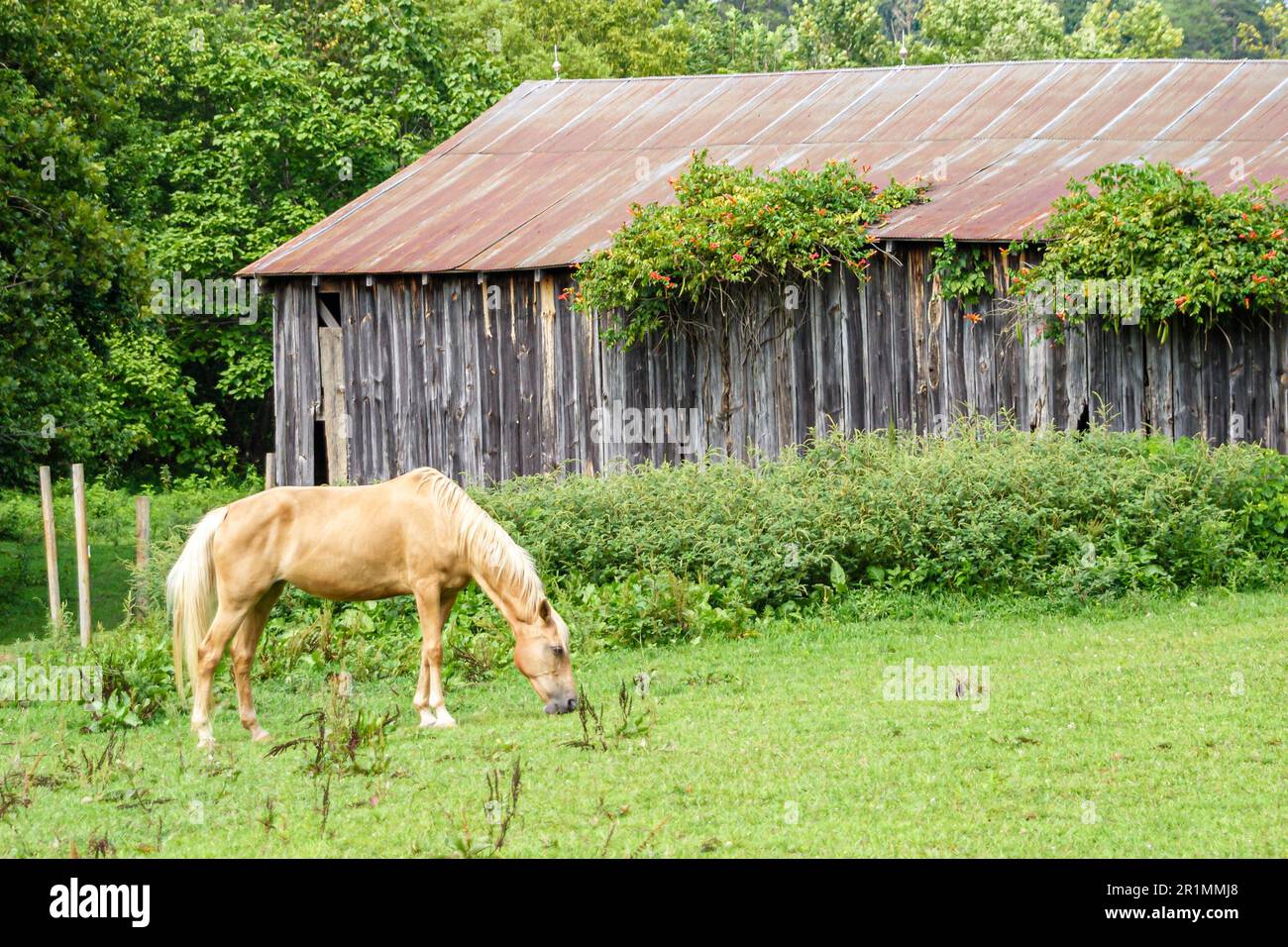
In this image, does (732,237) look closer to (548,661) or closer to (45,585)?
(548,661)

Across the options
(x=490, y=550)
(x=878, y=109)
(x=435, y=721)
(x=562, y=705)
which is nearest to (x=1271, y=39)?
(x=878, y=109)

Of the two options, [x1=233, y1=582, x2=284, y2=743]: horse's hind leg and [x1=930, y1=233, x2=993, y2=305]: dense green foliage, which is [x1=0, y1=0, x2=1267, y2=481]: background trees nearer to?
[x1=233, y1=582, x2=284, y2=743]: horse's hind leg

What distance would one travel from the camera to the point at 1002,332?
1695 centimetres

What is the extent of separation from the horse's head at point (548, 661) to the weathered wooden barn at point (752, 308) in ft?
26.5

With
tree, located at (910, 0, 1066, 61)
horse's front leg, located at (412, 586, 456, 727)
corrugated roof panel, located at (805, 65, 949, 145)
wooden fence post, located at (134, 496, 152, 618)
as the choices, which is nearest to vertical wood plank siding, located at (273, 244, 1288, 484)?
corrugated roof panel, located at (805, 65, 949, 145)

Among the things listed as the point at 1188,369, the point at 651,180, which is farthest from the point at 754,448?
the point at 651,180

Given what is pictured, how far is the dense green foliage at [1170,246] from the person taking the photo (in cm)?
1523

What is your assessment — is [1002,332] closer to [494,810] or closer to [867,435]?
[867,435]

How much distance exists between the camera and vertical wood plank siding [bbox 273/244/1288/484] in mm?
16328

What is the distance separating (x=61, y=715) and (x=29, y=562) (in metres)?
14.3

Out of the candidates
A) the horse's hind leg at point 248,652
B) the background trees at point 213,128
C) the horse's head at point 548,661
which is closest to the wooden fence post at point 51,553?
the background trees at point 213,128

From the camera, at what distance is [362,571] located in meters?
10.9

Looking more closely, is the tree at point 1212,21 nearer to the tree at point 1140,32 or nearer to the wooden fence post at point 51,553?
the tree at point 1140,32

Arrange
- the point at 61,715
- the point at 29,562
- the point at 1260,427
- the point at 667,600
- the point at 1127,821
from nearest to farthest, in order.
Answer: the point at 1127,821, the point at 61,715, the point at 667,600, the point at 1260,427, the point at 29,562
